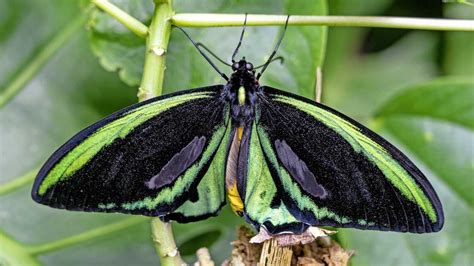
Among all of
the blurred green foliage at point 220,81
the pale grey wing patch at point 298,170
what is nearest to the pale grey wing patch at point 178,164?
the pale grey wing patch at point 298,170

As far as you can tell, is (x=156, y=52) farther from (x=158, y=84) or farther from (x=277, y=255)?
(x=277, y=255)

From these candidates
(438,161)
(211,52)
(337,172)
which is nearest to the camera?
(337,172)

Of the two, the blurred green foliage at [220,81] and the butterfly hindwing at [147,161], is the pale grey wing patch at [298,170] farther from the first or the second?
the blurred green foliage at [220,81]

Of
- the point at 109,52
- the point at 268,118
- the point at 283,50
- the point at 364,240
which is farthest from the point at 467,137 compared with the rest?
the point at 109,52

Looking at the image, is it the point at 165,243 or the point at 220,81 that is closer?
the point at 165,243

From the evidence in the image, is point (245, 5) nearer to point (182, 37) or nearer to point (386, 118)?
point (182, 37)

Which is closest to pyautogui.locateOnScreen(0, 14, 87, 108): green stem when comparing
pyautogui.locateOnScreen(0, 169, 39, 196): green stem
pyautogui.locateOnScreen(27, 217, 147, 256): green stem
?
pyautogui.locateOnScreen(0, 169, 39, 196): green stem

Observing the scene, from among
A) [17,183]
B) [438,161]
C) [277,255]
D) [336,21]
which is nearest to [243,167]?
[277,255]
